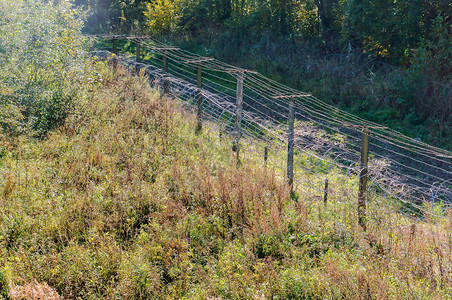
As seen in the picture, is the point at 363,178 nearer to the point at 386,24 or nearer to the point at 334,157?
the point at 334,157

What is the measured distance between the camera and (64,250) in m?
4.75

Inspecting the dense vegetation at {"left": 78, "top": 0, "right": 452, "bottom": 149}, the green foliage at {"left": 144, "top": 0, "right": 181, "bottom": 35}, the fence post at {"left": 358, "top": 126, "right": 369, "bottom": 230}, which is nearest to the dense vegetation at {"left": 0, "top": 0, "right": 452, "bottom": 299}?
the fence post at {"left": 358, "top": 126, "right": 369, "bottom": 230}

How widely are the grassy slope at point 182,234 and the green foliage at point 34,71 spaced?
0.76 meters

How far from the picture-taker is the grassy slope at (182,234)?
4309 mm

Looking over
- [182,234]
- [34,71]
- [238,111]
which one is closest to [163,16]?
[34,71]

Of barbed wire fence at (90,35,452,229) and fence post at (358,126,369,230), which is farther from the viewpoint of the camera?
barbed wire fence at (90,35,452,229)

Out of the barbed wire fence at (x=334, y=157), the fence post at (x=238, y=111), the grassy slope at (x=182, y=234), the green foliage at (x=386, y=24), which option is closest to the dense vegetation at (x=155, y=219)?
the grassy slope at (x=182, y=234)

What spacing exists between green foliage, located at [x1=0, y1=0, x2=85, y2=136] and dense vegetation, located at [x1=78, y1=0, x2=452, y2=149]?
8.94 metres

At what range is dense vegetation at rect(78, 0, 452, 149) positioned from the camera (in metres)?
12.5

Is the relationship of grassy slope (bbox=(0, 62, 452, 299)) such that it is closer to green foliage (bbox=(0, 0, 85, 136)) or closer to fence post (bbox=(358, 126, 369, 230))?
fence post (bbox=(358, 126, 369, 230))

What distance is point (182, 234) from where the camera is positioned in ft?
17.5

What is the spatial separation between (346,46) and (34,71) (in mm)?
13056

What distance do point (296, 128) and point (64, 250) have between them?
324 inches

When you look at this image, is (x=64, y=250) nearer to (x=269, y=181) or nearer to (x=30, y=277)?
(x=30, y=277)
